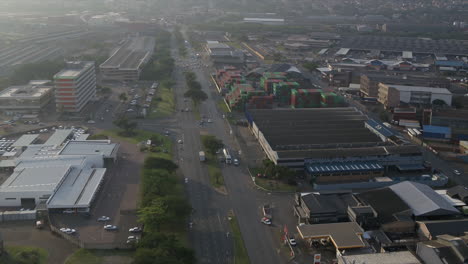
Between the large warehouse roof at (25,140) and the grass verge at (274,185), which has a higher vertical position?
the large warehouse roof at (25,140)

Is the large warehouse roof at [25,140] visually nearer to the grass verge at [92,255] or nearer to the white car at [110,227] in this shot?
the white car at [110,227]

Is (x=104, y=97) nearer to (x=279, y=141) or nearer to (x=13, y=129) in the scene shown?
(x=13, y=129)

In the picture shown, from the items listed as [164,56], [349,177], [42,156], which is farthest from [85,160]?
[164,56]

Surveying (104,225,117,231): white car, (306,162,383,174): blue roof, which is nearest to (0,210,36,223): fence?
(104,225,117,231): white car

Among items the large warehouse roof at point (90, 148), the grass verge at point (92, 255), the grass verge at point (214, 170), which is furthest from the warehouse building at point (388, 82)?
the grass verge at point (92, 255)

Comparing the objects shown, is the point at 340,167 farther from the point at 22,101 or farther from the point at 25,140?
the point at 22,101

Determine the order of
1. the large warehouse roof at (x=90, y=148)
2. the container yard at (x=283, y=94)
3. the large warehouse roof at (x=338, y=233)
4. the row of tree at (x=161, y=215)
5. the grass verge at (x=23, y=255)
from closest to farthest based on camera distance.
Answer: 1. the row of tree at (x=161, y=215)
2. the grass verge at (x=23, y=255)
3. the large warehouse roof at (x=338, y=233)
4. the large warehouse roof at (x=90, y=148)
5. the container yard at (x=283, y=94)
